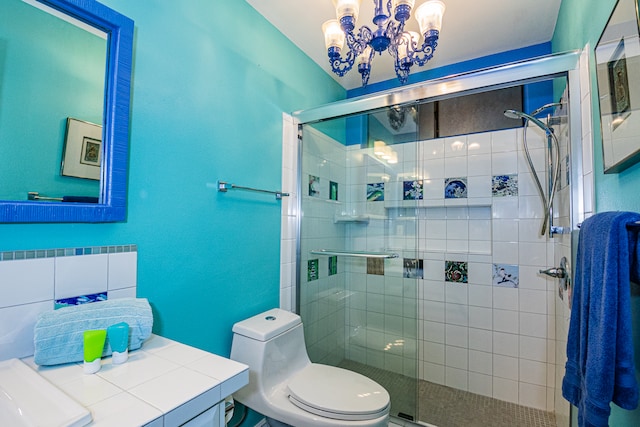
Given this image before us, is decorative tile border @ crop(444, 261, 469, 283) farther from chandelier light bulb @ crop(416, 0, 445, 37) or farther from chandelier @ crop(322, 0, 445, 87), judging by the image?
chandelier light bulb @ crop(416, 0, 445, 37)

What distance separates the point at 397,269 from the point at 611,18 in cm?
150

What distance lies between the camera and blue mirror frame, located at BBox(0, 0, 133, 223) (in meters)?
0.98

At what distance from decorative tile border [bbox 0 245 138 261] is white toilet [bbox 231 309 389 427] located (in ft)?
2.32

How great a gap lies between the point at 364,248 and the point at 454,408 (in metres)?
1.22

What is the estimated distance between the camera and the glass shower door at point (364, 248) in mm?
1947

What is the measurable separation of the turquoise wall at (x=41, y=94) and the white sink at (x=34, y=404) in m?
0.49

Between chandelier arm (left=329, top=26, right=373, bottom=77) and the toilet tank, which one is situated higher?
chandelier arm (left=329, top=26, right=373, bottom=77)

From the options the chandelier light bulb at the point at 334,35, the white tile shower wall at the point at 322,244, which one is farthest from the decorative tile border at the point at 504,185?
the chandelier light bulb at the point at 334,35

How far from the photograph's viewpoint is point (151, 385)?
757 mm

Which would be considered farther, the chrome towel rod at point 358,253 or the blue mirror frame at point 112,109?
the chrome towel rod at point 358,253

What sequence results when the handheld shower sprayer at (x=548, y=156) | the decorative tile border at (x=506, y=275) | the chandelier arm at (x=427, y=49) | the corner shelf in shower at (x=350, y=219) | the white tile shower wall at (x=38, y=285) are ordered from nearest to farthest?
the white tile shower wall at (x=38, y=285), the chandelier arm at (x=427, y=49), the handheld shower sprayer at (x=548, y=156), the decorative tile border at (x=506, y=275), the corner shelf in shower at (x=350, y=219)

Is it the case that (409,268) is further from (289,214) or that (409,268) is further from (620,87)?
(620,87)

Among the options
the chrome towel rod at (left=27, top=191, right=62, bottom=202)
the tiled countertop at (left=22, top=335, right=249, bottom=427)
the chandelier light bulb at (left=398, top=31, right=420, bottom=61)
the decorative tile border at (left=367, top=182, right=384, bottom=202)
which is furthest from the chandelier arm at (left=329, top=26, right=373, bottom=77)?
the tiled countertop at (left=22, top=335, right=249, bottom=427)

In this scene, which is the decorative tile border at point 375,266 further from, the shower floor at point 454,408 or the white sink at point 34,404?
the white sink at point 34,404
